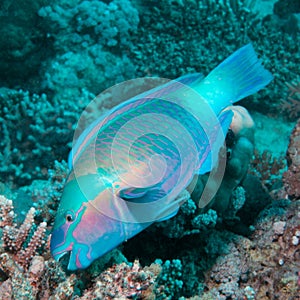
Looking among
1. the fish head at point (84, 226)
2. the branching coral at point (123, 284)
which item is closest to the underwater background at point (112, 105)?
the branching coral at point (123, 284)

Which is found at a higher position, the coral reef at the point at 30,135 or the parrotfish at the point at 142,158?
the parrotfish at the point at 142,158

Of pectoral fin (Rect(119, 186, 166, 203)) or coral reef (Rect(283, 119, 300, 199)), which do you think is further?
coral reef (Rect(283, 119, 300, 199))

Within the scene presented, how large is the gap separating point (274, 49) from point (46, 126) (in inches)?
217

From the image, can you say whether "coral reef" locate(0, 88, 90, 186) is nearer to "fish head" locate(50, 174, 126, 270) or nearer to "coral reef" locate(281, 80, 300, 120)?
"fish head" locate(50, 174, 126, 270)

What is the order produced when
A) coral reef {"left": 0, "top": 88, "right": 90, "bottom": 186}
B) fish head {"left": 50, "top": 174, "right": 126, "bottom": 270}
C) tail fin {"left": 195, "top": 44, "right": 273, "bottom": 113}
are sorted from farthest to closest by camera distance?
coral reef {"left": 0, "top": 88, "right": 90, "bottom": 186}, tail fin {"left": 195, "top": 44, "right": 273, "bottom": 113}, fish head {"left": 50, "top": 174, "right": 126, "bottom": 270}

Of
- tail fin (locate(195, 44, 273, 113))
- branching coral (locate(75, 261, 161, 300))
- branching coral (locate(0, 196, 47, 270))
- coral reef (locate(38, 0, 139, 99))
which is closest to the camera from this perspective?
branching coral (locate(75, 261, 161, 300))

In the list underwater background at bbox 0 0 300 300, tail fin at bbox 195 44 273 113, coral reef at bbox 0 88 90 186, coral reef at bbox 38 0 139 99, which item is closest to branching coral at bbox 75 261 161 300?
underwater background at bbox 0 0 300 300

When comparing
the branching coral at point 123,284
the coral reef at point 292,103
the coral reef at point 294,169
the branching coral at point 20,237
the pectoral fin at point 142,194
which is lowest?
the coral reef at point 292,103

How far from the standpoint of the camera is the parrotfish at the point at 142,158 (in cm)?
190

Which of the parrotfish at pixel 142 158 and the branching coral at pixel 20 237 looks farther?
the branching coral at pixel 20 237

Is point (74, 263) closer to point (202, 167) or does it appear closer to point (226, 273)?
point (202, 167)

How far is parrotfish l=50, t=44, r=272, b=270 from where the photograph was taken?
1903 millimetres

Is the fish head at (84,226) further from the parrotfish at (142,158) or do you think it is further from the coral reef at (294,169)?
the coral reef at (294,169)

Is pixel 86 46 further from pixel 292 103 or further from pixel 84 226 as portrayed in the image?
pixel 84 226
